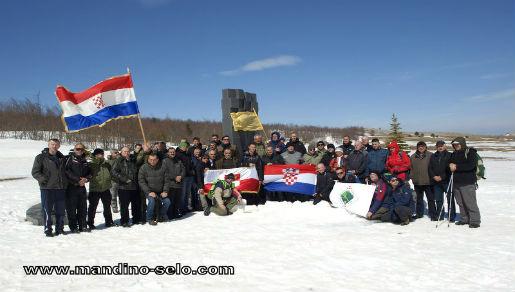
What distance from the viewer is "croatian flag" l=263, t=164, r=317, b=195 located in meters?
12.1

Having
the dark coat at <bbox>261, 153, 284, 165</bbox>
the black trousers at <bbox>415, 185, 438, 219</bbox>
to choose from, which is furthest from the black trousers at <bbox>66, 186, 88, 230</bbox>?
the black trousers at <bbox>415, 185, 438, 219</bbox>

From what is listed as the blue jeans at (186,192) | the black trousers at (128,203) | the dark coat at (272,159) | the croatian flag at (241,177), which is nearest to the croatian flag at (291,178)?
the dark coat at (272,159)

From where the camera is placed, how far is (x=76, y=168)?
8.77 meters

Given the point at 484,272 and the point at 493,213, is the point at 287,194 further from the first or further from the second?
the point at 484,272

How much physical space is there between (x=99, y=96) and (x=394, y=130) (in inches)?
1064

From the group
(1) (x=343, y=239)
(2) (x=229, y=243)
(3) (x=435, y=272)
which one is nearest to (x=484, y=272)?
(3) (x=435, y=272)

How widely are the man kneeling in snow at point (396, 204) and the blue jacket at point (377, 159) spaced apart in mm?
939

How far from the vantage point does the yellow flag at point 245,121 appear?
14.4 meters

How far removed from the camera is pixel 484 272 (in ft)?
19.5

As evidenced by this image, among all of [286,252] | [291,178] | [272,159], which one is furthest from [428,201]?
[272,159]

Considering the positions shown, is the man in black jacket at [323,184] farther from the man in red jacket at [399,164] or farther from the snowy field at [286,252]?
the man in red jacket at [399,164]

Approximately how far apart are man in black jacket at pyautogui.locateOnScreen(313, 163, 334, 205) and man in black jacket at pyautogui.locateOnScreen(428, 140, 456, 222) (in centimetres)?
300

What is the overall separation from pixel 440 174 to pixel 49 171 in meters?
9.21

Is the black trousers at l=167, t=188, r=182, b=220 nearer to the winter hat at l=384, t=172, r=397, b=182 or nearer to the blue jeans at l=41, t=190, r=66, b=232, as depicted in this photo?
the blue jeans at l=41, t=190, r=66, b=232
